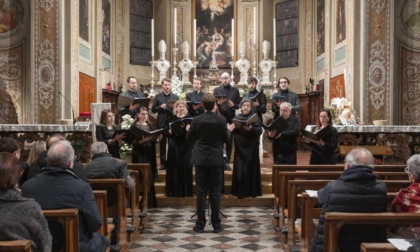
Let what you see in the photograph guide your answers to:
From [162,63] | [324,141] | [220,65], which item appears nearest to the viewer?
[324,141]

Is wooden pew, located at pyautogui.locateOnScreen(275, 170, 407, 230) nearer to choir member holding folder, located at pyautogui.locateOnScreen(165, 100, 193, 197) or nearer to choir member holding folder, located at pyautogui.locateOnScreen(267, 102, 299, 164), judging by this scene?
choir member holding folder, located at pyautogui.locateOnScreen(267, 102, 299, 164)

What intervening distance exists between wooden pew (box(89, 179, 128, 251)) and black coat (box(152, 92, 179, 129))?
360 cm

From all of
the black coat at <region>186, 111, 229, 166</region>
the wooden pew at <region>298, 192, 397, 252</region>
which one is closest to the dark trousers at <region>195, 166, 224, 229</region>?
the black coat at <region>186, 111, 229, 166</region>

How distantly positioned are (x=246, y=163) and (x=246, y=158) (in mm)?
85

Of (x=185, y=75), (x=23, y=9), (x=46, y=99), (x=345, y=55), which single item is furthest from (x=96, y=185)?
(x=185, y=75)

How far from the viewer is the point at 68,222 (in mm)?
3771

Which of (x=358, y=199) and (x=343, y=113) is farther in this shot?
(x=343, y=113)

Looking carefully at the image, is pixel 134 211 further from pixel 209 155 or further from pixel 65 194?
pixel 65 194

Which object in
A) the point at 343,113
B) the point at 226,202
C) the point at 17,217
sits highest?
the point at 343,113

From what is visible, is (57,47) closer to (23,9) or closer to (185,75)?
(23,9)

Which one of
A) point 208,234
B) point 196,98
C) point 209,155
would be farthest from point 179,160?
point 208,234

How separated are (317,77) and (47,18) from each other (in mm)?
8961

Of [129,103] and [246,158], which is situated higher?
[129,103]

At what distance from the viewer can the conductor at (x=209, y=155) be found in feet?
23.0
